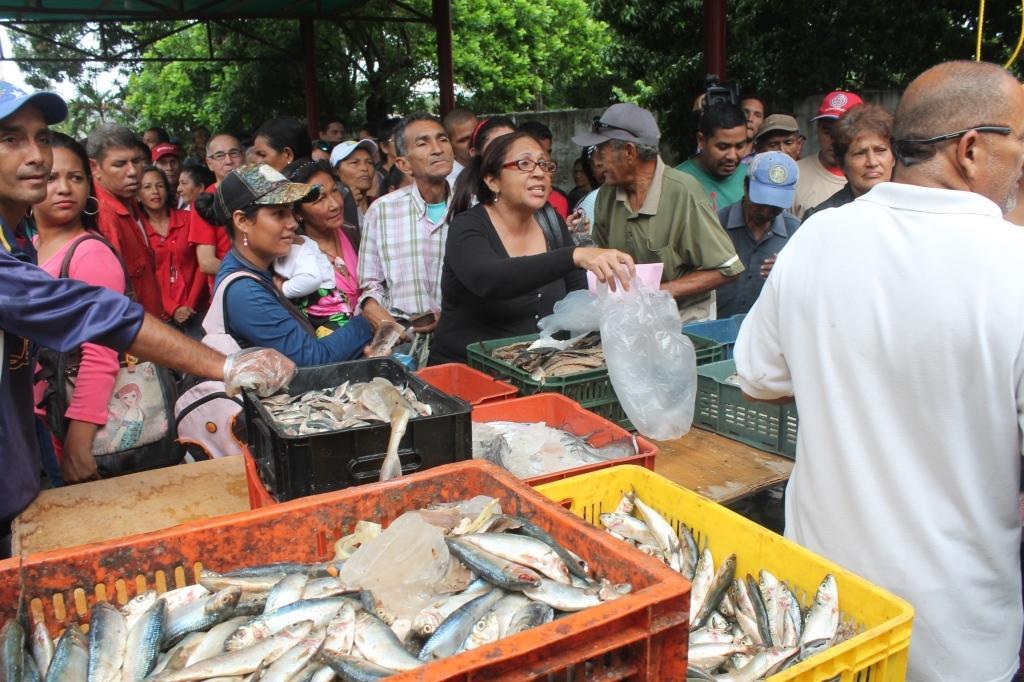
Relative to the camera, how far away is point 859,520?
196 cm

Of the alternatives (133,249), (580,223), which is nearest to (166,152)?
(133,249)

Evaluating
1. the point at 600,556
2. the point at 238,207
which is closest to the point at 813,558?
the point at 600,556

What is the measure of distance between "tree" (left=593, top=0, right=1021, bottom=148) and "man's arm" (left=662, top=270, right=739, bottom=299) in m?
9.37

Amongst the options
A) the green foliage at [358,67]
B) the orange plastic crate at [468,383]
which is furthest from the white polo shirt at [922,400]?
the green foliage at [358,67]

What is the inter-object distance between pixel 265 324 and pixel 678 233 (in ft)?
6.73

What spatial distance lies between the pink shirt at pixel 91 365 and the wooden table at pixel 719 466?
211 cm

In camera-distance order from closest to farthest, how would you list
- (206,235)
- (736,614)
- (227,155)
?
(736,614) → (206,235) → (227,155)

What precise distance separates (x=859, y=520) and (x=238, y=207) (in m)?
2.61

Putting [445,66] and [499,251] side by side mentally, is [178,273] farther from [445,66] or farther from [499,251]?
[445,66]

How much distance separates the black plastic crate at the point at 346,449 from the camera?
212 cm

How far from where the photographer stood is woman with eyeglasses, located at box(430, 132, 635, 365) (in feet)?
11.2

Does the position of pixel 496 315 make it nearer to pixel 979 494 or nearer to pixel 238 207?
pixel 238 207

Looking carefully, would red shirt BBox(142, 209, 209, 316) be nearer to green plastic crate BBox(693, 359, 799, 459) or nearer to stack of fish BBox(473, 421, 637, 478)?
stack of fish BBox(473, 421, 637, 478)

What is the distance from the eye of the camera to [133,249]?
17.1ft
